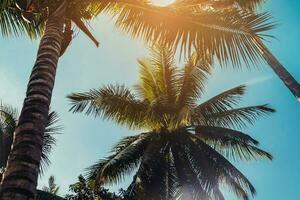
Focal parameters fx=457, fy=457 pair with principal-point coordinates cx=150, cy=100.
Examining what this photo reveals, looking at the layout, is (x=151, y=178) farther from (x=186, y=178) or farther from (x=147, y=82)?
(x=147, y=82)

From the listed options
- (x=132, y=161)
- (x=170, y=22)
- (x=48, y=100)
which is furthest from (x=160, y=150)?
(x=48, y=100)

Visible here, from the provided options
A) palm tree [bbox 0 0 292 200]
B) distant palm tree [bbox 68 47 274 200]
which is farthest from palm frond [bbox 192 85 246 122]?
palm tree [bbox 0 0 292 200]

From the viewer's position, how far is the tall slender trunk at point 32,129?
4359 mm

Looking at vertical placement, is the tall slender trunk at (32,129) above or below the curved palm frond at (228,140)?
below

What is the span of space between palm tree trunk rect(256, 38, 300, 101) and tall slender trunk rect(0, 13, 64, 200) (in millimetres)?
3630

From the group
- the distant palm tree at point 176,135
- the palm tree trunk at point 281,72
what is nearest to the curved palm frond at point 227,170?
the distant palm tree at point 176,135

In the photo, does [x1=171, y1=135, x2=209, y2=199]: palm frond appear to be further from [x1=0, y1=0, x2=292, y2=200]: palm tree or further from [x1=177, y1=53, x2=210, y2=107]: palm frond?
[x1=0, y1=0, x2=292, y2=200]: palm tree

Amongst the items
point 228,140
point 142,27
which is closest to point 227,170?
point 228,140

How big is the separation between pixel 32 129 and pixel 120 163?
42.1ft

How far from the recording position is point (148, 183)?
1602cm

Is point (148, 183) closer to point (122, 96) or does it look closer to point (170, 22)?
point (122, 96)

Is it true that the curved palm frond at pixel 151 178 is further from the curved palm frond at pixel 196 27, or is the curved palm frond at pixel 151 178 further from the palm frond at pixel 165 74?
the curved palm frond at pixel 196 27

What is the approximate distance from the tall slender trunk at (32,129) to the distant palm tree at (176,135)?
1072 centimetres

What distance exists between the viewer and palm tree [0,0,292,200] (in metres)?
5.56
